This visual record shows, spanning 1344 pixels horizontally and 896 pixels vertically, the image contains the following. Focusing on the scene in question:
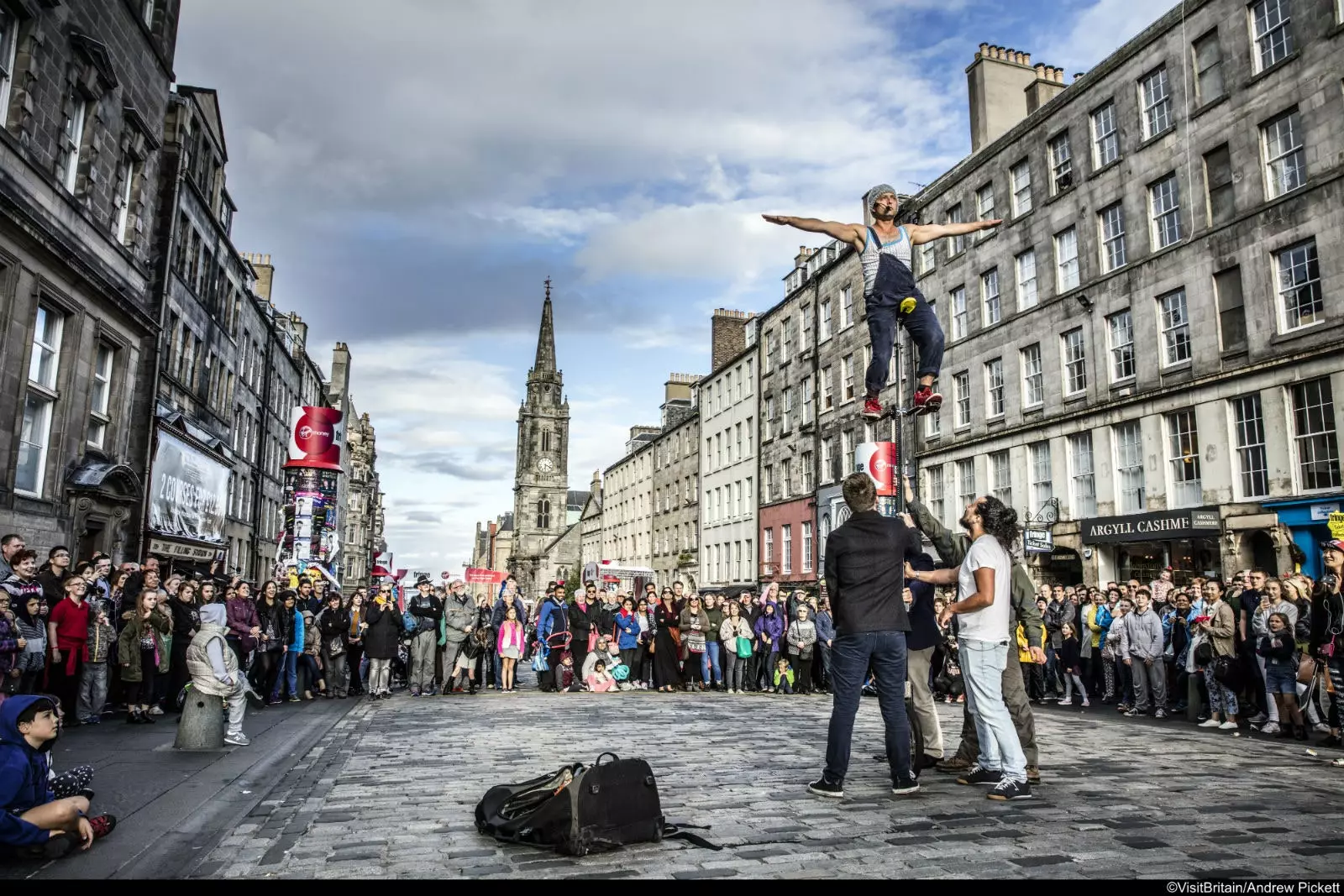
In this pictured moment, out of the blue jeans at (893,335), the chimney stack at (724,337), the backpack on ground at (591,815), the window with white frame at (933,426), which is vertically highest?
the chimney stack at (724,337)

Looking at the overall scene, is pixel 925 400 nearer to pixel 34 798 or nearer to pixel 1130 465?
pixel 34 798

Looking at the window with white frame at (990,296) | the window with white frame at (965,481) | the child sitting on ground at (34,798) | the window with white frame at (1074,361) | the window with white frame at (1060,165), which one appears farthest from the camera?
the window with white frame at (965,481)

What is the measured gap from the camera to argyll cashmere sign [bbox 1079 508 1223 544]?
19.6 meters

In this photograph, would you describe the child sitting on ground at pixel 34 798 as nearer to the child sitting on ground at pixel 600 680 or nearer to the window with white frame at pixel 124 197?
the child sitting on ground at pixel 600 680

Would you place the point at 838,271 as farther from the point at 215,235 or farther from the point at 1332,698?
the point at 1332,698

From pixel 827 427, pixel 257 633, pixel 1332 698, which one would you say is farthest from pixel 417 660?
pixel 827 427

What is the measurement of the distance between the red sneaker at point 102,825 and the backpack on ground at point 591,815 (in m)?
2.35

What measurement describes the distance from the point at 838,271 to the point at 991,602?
109 ft

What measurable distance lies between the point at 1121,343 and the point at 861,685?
20.3 m

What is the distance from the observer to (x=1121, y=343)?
23.3 m

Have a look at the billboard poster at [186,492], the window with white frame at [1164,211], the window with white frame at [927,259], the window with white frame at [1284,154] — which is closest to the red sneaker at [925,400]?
the window with white frame at [1284,154]

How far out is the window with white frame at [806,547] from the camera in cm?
3919

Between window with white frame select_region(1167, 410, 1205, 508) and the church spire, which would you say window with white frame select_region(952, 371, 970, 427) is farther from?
the church spire

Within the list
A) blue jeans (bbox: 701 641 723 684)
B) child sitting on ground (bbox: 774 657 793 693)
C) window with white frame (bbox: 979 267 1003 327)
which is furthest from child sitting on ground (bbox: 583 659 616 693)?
window with white frame (bbox: 979 267 1003 327)
